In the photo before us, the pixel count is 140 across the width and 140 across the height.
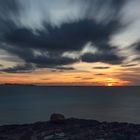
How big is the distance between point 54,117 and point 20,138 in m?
5.22

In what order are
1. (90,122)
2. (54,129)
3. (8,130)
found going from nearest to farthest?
(54,129)
(8,130)
(90,122)

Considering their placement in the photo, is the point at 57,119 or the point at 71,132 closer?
the point at 71,132

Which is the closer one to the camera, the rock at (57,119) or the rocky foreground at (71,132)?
the rocky foreground at (71,132)

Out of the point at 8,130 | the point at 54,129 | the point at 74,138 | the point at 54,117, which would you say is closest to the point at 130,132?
the point at 74,138

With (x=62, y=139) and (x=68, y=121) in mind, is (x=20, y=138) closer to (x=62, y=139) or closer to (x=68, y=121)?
(x=62, y=139)

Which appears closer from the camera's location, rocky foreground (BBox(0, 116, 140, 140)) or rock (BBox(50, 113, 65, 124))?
rocky foreground (BBox(0, 116, 140, 140))

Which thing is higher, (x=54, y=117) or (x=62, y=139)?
(x=54, y=117)

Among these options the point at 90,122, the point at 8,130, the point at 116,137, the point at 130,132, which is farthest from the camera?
the point at 90,122

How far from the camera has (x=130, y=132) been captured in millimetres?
18281

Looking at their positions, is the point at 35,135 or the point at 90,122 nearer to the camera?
the point at 35,135

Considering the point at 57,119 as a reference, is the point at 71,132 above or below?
below

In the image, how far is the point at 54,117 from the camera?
2261cm

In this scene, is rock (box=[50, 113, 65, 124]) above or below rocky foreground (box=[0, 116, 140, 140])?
above

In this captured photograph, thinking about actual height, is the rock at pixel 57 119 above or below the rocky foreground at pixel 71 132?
above
